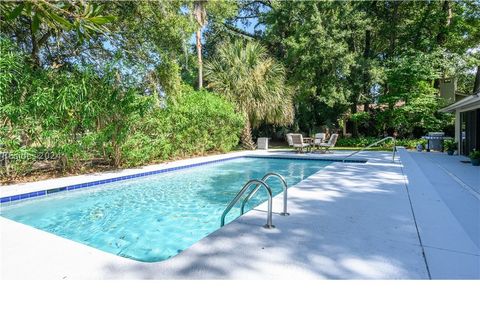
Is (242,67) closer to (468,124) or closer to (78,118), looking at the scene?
(78,118)

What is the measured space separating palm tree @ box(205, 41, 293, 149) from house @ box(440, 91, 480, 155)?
8413 mm

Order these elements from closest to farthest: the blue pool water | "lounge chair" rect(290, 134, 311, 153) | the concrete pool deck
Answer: the concrete pool deck
the blue pool water
"lounge chair" rect(290, 134, 311, 153)

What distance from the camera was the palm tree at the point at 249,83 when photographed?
17.2m

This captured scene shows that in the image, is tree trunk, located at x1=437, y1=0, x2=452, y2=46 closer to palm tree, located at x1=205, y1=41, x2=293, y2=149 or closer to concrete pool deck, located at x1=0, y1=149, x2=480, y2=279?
palm tree, located at x1=205, y1=41, x2=293, y2=149

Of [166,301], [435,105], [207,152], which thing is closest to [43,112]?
[166,301]

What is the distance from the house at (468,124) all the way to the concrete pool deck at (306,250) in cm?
801

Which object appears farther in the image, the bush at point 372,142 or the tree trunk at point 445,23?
the tree trunk at point 445,23

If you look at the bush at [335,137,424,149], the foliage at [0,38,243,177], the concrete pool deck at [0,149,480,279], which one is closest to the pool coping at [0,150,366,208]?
the foliage at [0,38,243,177]

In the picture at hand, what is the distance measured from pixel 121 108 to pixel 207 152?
7267mm

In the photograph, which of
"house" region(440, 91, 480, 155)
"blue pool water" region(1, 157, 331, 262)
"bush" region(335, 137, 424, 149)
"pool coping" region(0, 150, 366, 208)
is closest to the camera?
"blue pool water" region(1, 157, 331, 262)

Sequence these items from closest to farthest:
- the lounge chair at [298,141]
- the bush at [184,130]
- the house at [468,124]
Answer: the bush at [184,130]
the house at [468,124]
the lounge chair at [298,141]

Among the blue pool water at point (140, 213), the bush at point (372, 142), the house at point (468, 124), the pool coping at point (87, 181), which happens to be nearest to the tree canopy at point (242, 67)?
the pool coping at point (87, 181)

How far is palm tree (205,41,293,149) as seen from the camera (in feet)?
56.5

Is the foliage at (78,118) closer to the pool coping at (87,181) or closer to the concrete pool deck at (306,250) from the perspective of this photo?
the pool coping at (87,181)
